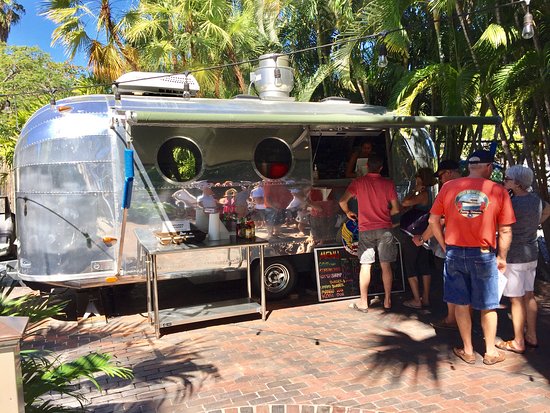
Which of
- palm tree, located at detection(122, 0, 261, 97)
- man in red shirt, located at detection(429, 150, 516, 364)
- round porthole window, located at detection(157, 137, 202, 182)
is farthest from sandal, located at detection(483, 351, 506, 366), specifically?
palm tree, located at detection(122, 0, 261, 97)

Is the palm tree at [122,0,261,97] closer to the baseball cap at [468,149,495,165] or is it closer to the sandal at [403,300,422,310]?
the sandal at [403,300,422,310]

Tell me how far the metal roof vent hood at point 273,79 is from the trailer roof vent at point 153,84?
1.05 meters

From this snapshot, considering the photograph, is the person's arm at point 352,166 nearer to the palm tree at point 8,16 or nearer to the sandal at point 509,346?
the sandal at point 509,346

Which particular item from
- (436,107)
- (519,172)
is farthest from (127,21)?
(519,172)

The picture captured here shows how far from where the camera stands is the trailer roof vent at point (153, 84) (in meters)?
6.30

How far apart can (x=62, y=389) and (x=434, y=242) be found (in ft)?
14.7

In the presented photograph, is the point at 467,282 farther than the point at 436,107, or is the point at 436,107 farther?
the point at 436,107

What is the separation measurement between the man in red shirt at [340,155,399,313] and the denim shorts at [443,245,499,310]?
1761 millimetres

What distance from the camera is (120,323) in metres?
6.18

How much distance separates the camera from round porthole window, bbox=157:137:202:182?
19.7ft

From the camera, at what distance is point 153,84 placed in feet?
21.2

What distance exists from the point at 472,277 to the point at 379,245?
1940 mm

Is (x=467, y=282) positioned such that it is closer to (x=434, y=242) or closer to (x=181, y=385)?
(x=434, y=242)

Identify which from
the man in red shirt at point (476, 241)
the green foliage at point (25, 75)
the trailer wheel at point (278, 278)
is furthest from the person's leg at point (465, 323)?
the green foliage at point (25, 75)
